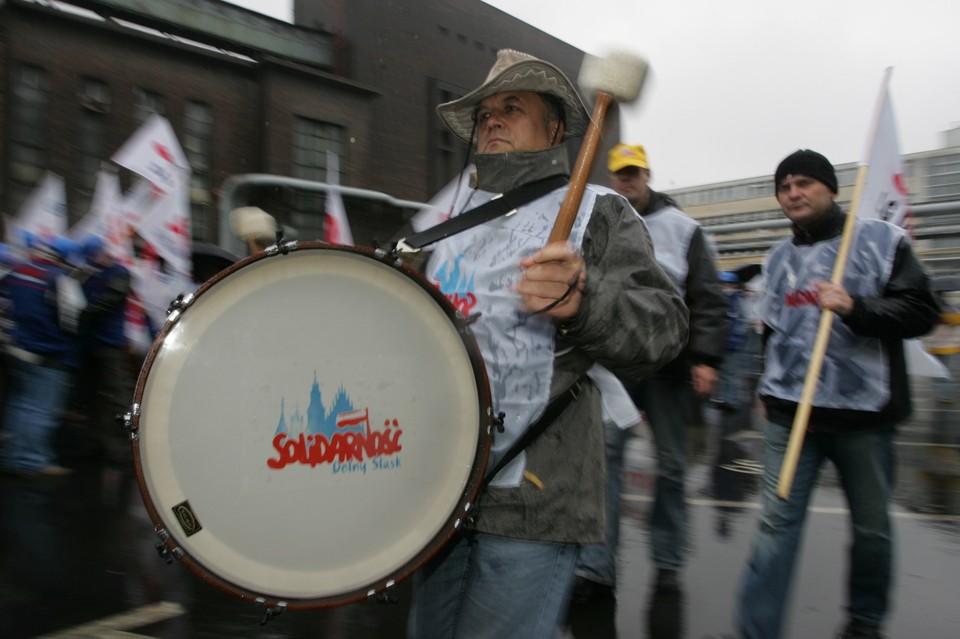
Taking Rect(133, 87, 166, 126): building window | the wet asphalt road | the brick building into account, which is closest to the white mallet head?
the wet asphalt road

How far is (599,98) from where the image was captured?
1.74 meters

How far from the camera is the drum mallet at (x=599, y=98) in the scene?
170 cm

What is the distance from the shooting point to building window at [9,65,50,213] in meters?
13.7

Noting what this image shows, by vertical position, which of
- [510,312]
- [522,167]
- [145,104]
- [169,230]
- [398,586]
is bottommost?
[398,586]

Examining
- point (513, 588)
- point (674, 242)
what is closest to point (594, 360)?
point (513, 588)

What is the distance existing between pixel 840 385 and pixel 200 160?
15.5 meters

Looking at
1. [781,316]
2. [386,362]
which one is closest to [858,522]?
A: [781,316]

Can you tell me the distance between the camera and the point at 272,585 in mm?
1513

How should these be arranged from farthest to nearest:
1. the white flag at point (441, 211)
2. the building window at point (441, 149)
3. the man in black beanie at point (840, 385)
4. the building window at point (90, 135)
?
1. the building window at point (441, 149)
2. the building window at point (90, 135)
3. the man in black beanie at point (840, 385)
4. the white flag at point (441, 211)

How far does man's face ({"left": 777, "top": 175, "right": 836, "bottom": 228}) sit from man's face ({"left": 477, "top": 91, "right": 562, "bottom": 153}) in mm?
1381

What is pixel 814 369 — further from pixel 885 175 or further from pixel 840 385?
pixel 885 175

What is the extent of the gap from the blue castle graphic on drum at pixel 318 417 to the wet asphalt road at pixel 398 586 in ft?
3.63

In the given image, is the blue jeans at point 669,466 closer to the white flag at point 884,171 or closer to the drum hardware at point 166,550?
the white flag at point 884,171

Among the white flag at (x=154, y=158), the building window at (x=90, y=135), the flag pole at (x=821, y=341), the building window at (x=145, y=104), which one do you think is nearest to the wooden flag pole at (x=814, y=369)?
the flag pole at (x=821, y=341)
